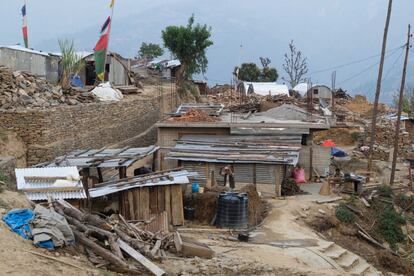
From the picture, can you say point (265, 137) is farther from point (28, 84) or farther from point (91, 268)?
point (91, 268)

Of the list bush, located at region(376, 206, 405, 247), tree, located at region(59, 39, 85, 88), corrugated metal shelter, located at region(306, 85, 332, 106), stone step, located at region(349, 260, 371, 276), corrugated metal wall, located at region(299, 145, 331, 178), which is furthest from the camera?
corrugated metal shelter, located at region(306, 85, 332, 106)

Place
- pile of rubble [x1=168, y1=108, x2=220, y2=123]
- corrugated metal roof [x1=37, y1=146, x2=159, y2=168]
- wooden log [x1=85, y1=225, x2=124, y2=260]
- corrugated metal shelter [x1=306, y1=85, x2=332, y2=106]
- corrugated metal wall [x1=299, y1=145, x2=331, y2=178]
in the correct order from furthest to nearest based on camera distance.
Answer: corrugated metal shelter [x1=306, y1=85, x2=332, y2=106] → pile of rubble [x1=168, y1=108, x2=220, y2=123] → corrugated metal wall [x1=299, y1=145, x2=331, y2=178] → corrugated metal roof [x1=37, y1=146, x2=159, y2=168] → wooden log [x1=85, y1=225, x2=124, y2=260]

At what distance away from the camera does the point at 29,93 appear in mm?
20953

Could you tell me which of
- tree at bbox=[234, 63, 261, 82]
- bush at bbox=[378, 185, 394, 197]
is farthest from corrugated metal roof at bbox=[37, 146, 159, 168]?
tree at bbox=[234, 63, 261, 82]

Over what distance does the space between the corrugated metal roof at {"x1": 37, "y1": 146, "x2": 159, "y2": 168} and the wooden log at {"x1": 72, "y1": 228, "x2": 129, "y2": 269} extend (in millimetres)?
5796

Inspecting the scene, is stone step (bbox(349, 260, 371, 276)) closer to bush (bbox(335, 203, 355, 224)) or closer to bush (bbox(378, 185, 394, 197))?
bush (bbox(335, 203, 355, 224))

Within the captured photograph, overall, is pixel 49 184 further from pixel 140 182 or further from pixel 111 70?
pixel 111 70

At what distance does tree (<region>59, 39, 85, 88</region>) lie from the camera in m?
24.5

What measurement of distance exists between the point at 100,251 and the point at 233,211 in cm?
720

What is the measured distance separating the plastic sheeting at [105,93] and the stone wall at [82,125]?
0.45m

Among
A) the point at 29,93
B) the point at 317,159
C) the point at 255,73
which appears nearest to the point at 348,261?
the point at 317,159

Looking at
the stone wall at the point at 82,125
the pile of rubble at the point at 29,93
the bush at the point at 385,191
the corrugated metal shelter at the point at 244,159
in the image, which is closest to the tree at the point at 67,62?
the pile of rubble at the point at 29,93

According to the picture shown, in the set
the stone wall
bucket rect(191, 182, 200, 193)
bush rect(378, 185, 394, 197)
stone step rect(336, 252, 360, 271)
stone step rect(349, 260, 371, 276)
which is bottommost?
stone step rect(349, 260, 371, 276)

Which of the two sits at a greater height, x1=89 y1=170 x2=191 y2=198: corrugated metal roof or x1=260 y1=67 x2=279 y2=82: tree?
x1=260 y1=67 x2=279 y2=82: tree
